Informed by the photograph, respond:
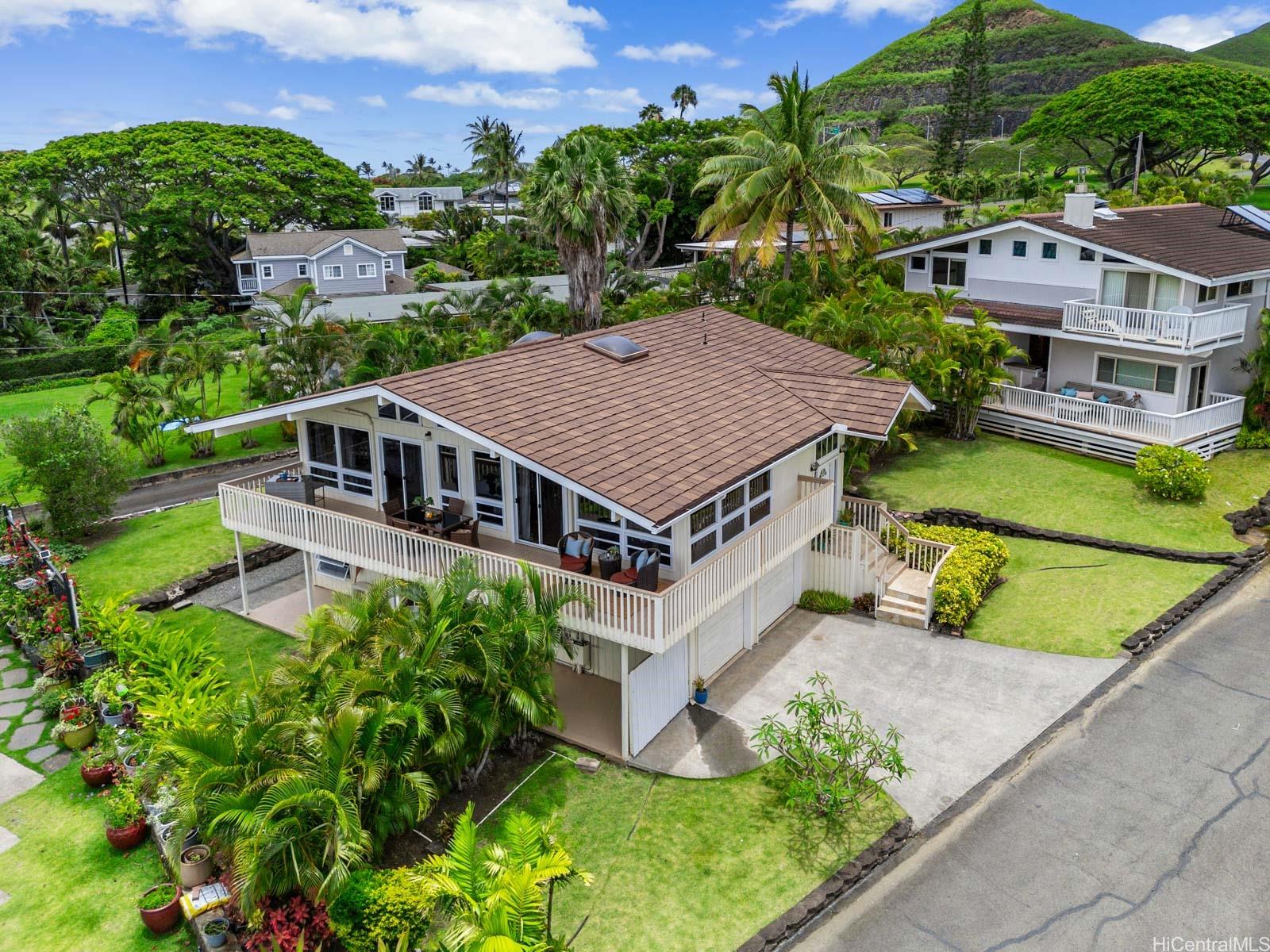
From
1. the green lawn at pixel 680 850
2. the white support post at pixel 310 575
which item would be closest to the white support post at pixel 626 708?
the green lawn at pixel 680 850

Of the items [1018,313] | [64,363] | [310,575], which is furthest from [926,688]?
[64,363]

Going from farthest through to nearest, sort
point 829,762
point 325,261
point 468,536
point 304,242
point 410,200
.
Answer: point 410,200 < point 304,242 < point 325,261 < point 468,536 < point 829,762

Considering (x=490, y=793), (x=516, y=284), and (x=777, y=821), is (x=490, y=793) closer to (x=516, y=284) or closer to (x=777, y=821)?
(x=777, y=821)

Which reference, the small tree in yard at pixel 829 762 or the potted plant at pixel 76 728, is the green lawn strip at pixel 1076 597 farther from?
the potted plant at pixel 76 728

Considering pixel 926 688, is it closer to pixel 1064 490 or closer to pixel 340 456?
pixel 1064 490

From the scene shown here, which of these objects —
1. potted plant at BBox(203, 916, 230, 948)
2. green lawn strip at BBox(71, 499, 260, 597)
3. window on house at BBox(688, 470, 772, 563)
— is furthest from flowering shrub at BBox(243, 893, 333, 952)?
green lawn strip at BBox(71, 499, 260, 597)

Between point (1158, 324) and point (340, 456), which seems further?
point (1158, 324)

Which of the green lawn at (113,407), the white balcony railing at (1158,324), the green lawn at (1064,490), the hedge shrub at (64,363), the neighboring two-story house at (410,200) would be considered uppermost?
the neighboring two-story house at (410,200)
